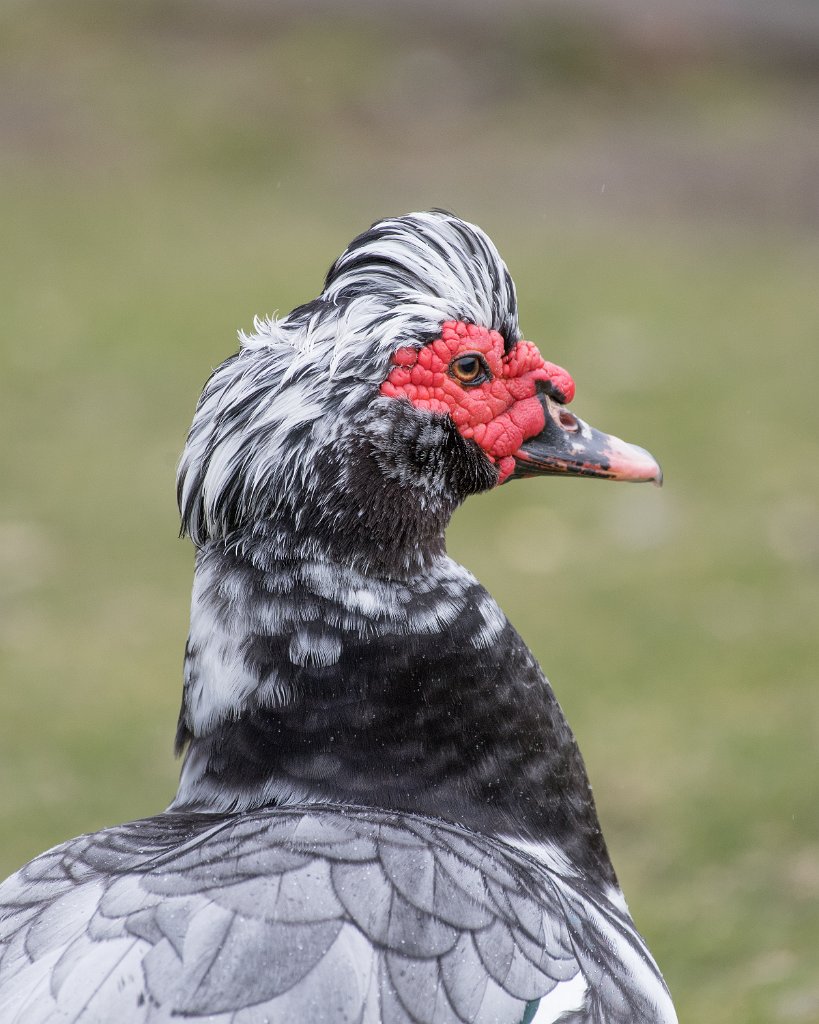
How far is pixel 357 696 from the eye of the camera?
2789 mm

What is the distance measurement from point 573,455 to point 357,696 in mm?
768

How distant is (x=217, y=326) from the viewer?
32.3 feet

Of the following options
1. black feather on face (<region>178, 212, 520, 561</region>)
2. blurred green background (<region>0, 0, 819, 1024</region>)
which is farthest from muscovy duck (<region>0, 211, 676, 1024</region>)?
blurred green background (<region>0, 0, 819, 1024</region>)

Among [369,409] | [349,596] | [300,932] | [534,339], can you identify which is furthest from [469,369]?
[534,339]

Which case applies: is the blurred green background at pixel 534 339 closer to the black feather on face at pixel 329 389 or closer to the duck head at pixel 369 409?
the duck head at pixel 369 409

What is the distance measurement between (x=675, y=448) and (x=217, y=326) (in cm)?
333

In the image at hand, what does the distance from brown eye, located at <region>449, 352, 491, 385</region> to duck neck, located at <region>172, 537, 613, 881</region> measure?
0.36 m

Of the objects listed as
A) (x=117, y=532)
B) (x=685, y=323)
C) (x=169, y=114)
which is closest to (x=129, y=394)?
(x=117, y=532)

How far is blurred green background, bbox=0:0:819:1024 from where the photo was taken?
17.1 ft

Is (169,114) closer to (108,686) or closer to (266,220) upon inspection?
(266,220)

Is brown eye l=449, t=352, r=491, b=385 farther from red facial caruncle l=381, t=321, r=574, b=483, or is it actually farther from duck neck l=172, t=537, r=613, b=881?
duck neck l=172, t=537, r=613, b=881

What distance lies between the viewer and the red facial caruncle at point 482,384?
9.52 ft

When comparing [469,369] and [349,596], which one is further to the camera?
[469,369]

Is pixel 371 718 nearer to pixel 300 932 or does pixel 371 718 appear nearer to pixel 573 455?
pixel 300 932
